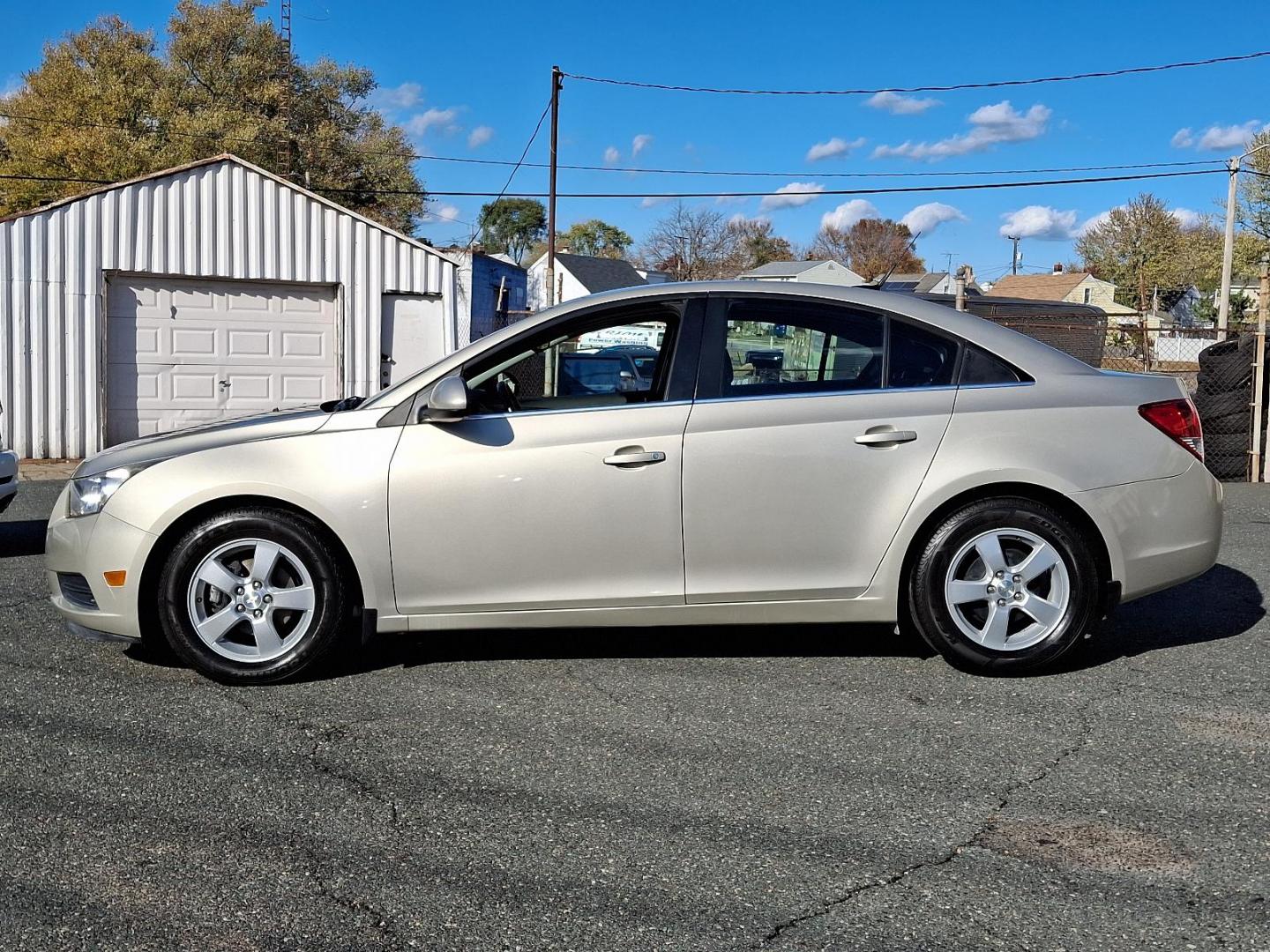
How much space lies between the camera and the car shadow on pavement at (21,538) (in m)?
8.45

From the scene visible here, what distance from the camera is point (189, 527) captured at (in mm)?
5031

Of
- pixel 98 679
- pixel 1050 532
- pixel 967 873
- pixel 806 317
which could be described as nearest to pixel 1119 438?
pixel 1050 532

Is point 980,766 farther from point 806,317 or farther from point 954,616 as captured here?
point 806,317

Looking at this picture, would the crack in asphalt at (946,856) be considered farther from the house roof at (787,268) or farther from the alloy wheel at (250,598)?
the house roof at (787,268)

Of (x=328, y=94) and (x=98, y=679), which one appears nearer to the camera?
(x=98, y=679)

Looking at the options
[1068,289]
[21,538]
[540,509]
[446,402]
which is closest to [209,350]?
[21,538]

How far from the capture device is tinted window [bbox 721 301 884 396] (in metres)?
5.18

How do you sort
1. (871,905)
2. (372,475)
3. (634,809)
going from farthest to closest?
1. (372,475)
2. (634,809)
3. (871,905)

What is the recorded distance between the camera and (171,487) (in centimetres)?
499

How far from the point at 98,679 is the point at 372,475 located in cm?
143

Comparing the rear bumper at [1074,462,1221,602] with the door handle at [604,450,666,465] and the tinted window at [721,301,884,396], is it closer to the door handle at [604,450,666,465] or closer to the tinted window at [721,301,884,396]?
the tinted window at [721,301,884,396]

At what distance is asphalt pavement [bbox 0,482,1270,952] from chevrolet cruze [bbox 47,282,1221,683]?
31cm

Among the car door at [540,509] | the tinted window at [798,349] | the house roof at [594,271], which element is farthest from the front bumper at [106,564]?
the house roof at [594,271]

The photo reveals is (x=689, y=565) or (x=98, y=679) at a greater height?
(x=689, y=565)
